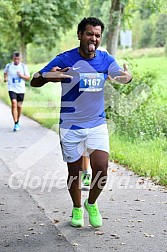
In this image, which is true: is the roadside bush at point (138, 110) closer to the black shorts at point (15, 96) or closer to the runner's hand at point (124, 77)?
the black shorts at point (15, 96)

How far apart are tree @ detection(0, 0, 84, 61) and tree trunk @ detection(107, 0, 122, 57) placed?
30.7 feet

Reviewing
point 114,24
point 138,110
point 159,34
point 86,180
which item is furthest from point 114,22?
point 159,34

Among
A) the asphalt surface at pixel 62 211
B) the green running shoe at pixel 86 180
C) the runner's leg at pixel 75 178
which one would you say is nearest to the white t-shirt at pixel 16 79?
the asphalt surface at pixel 62 211

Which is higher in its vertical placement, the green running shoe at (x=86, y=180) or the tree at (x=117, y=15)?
the tree at (x=117, y=15)

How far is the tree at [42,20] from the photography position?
28.2 m

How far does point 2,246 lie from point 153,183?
3.32 metres

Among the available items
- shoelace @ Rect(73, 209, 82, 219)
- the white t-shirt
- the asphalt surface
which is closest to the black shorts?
the white t-shirt

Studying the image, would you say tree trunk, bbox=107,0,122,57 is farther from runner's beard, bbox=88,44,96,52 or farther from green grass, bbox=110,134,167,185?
runner's beard, bbox=88,44,96,52


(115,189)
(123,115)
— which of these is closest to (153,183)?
(115,189)

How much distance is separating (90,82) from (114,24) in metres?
9.88

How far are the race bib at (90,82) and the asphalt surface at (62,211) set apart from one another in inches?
57.1

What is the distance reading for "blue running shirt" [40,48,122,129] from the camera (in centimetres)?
603

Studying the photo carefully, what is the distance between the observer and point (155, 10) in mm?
14305

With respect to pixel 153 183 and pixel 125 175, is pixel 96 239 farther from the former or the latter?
→ pixel 125 175
